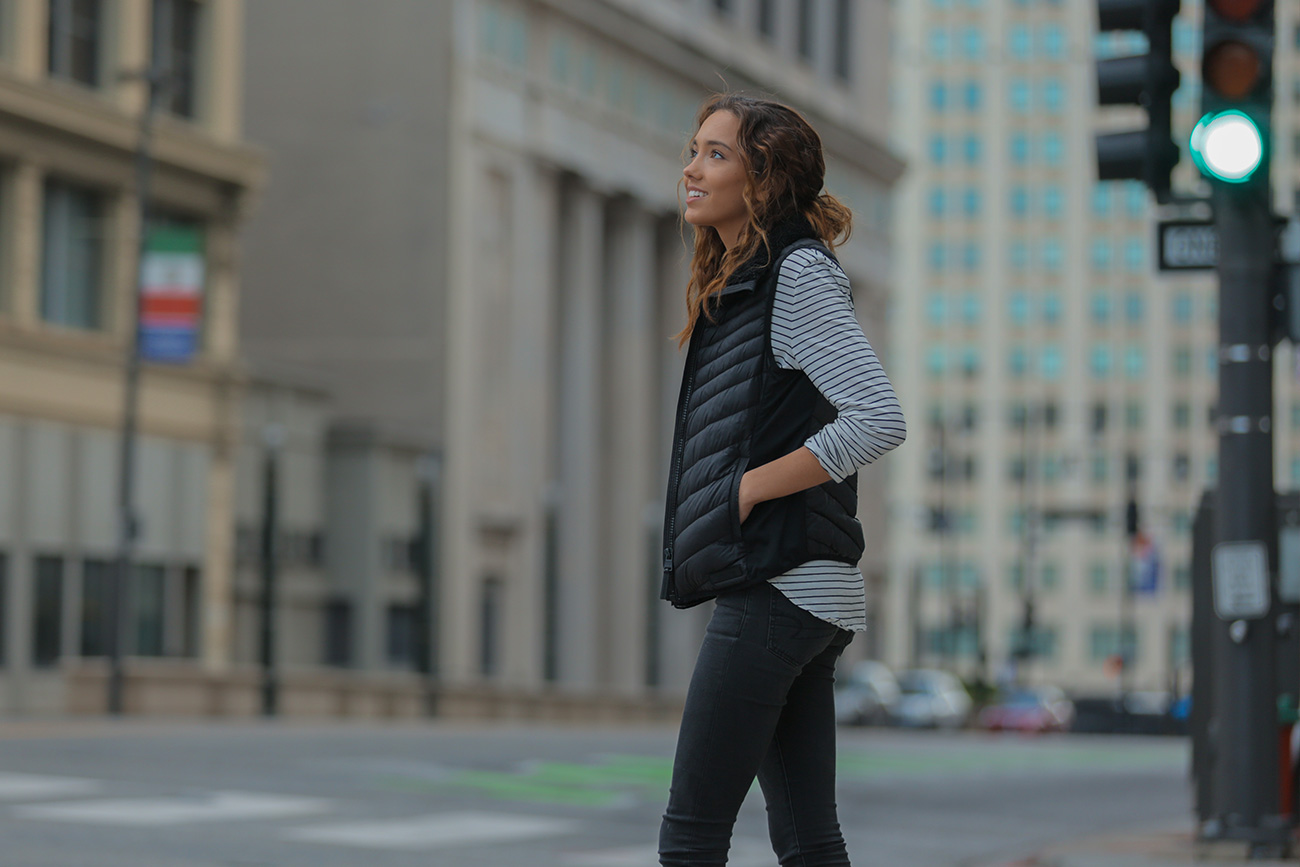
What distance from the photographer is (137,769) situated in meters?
15.1

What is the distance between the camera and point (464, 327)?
5234 centimetres

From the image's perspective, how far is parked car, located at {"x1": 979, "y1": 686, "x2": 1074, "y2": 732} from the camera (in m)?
71.9

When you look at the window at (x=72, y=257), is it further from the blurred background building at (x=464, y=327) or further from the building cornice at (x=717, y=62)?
the building cornice at (x=717, y=62)

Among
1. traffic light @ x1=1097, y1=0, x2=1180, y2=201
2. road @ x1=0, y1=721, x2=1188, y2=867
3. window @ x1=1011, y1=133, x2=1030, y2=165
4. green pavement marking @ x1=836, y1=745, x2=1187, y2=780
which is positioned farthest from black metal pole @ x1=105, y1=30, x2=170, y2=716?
window @ x1=1011, y1=133, x2=1030, y2=165

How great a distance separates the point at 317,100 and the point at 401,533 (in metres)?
11.5

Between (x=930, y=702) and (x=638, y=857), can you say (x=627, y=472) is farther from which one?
(x=638, y=857)

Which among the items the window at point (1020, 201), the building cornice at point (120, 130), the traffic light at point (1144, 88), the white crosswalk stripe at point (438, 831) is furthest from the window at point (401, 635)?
the window at point (1020, 201)

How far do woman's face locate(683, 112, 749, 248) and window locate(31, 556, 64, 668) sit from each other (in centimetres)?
3399

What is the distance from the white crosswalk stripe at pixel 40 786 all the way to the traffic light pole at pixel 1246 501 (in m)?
6.48

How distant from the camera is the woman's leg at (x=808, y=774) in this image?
4402 mm

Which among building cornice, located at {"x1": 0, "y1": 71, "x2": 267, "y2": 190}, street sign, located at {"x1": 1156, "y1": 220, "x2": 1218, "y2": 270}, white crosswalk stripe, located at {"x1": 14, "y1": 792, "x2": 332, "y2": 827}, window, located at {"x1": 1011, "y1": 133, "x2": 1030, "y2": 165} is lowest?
white crosswalk stripe, located at {"x1": 14, "y1": 792, "x2": 332, "y2": 827}

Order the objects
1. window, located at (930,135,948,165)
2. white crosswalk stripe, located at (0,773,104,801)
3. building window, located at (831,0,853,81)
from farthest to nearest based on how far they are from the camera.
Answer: window, located at (930,135,948,165)
building window, located at (831,0,853,81)
white crosswalk stripe, located at (0,773,104,801)

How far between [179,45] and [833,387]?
1549 inches

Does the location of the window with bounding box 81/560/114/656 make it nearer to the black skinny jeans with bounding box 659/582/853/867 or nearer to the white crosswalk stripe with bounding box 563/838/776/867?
the white crosswalk stripe with bounding box 563/838/776/867
